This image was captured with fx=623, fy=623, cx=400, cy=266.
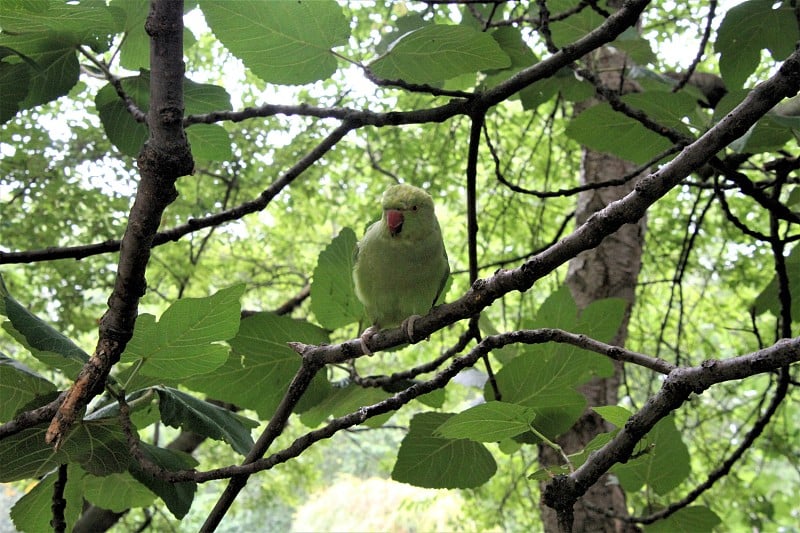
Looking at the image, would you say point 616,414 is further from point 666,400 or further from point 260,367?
point 260,367

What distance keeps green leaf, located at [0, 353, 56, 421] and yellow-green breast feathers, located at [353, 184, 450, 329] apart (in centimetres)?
82

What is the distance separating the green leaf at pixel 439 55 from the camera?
1.27 metres

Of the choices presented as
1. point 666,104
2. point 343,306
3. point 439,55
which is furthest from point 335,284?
point 666,104

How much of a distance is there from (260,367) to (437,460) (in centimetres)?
46

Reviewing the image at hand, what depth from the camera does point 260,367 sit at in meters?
1.45

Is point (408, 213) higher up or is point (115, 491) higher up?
point (408, 213)

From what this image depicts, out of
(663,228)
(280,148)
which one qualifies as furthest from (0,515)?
(663,228)

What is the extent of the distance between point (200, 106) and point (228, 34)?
32 cm

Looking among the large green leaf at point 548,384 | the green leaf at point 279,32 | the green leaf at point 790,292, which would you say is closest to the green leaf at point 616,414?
the large green leaf at point 548,384

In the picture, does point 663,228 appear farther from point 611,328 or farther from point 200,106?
point 200,106

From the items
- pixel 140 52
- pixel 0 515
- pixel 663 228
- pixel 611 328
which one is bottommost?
pixel 611 328

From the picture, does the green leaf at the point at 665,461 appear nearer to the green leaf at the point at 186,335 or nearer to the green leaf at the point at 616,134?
the green leaf at the point at 616,134

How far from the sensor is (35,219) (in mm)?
3289

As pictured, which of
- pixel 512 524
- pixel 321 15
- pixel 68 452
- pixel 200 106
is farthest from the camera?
pixel 512 524
